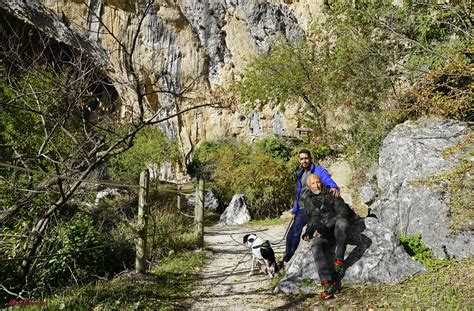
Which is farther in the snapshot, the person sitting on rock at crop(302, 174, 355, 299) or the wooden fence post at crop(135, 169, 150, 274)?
the wooden fence post at crop(135, 169, 150, 274)

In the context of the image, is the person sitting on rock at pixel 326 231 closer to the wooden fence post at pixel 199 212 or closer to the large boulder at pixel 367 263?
the large boulder at pixel 367 263

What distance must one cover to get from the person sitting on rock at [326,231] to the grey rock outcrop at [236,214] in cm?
755

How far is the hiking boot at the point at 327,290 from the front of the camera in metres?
3.45

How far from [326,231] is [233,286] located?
1.57 m

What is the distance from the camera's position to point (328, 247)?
379 cm

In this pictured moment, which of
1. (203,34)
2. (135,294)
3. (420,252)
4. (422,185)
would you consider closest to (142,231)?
(135,294)

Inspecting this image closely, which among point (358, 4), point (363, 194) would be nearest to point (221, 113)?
point (358, 4)

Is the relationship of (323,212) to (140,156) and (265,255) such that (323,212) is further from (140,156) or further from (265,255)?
(140,156)

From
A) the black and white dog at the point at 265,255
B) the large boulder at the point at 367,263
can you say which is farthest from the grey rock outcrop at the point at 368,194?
the black and white dog at the point at 265,255

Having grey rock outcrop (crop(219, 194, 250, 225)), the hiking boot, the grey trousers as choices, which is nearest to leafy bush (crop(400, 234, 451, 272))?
the grey trousers

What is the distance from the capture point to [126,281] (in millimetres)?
4125

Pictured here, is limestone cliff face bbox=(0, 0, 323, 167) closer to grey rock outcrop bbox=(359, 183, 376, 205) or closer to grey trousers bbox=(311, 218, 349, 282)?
grey rock outcrop bbox=(359, 183, 376, 205)

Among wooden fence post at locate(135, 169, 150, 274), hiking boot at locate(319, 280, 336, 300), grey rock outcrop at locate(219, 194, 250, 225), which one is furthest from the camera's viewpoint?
grey rock outcrop at locate(219, 194, 250, 225)

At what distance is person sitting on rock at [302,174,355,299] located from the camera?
353cm
